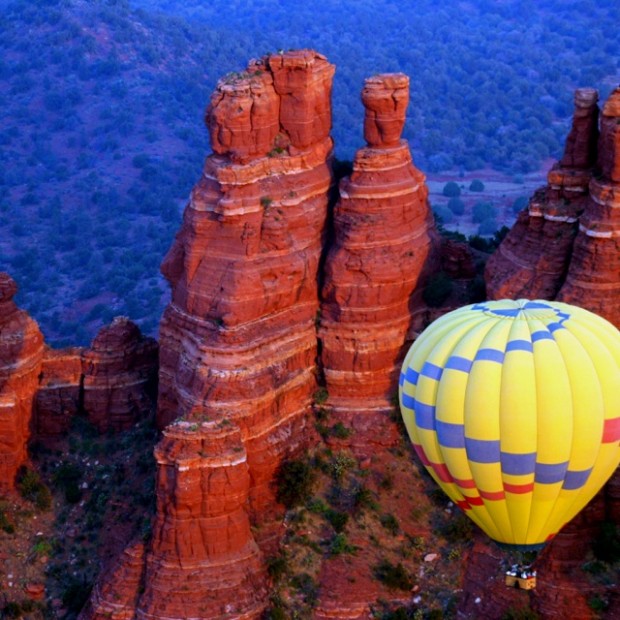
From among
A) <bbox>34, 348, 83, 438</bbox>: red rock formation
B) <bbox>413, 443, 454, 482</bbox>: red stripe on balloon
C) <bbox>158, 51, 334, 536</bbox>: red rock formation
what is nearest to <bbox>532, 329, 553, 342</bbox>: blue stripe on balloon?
<bbox>413, 443, 454, 482</bbox>: red stripe on balloon

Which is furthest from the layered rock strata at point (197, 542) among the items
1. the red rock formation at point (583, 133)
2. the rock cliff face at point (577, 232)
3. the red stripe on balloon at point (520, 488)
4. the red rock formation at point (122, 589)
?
the red rock formation at point (583, 133)

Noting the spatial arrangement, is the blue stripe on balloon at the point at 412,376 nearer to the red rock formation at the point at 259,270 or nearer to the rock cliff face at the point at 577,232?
the rock cliff face at the point at 577,232

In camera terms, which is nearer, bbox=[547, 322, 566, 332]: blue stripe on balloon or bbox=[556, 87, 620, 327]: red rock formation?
bbox=[547, 322, 566, 332]: blue stripe on balloon

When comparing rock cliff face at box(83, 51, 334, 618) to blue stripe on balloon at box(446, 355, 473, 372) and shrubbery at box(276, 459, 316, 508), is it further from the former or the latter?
blue stripe on balloon at box(446, 355, 473, 372)

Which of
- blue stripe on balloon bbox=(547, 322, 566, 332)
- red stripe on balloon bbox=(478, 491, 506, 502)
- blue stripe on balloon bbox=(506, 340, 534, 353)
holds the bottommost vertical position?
red stripe on balloon bbox=(478, 491, 506, 502)

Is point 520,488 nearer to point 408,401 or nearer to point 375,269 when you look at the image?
point 408,401

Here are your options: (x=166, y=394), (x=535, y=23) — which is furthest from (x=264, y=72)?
(x=535, y=23)
